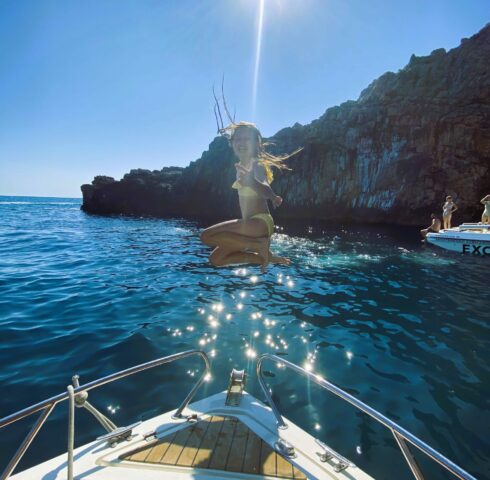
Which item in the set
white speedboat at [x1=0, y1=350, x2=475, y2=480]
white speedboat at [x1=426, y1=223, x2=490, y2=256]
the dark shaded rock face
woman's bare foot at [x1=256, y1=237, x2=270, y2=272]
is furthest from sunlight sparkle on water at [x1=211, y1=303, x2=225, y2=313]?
the dark shaded rock face

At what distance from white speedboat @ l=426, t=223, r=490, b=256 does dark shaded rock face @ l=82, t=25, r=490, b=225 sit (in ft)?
78.6

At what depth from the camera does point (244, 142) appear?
4.23 meters

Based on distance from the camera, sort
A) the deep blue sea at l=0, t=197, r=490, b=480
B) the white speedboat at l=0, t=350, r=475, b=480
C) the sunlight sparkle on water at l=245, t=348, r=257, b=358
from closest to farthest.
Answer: the white speedboat at l=0, t=350, r=475, b=480, the deep blue sea at l=0, t=197, r=490, b=480, the sunlight sparkle on water at l=245, t=348, r=257, b=358

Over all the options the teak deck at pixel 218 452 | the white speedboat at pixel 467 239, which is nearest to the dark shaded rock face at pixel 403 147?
the white speedboat at pixel 467 239

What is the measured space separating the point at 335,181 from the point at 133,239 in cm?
3740

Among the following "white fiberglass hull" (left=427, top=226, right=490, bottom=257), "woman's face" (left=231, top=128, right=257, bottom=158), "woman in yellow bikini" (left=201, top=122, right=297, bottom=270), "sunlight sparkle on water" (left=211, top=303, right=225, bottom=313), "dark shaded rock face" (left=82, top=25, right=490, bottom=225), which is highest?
"dark shaded rock face" (left=82, top=25, right=490, bottom=225)

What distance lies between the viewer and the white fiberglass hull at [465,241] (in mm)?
21531

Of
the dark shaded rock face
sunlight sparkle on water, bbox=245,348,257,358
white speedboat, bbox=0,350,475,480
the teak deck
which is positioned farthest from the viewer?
the dark shaded rock face

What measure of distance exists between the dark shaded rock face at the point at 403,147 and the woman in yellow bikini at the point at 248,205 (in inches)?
1925

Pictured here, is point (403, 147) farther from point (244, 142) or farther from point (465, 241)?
point (244, 142)

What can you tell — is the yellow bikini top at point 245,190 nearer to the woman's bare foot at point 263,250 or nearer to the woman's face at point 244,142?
the woman's face at point 244,142

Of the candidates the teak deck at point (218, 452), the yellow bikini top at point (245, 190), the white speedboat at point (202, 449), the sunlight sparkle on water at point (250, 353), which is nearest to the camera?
the white speedboat at point (202, 449)

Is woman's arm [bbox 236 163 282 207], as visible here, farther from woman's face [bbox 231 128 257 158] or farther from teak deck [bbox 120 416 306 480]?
teak deck [bbox 120 416 306 480]

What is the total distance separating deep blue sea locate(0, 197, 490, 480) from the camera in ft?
17.0
